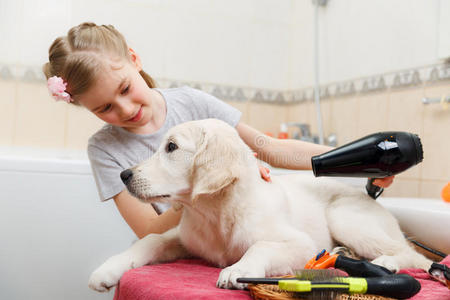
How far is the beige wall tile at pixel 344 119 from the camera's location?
2.36 meters

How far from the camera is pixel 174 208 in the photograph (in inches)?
43.4

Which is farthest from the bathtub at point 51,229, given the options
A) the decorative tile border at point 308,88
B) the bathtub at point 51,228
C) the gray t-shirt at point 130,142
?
the decorative tile border at point 308,88

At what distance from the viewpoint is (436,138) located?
5.97 ft

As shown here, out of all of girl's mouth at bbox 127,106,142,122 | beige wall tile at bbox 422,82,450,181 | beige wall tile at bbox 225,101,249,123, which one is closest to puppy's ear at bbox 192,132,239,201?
girl's mouth at bbox 127,106,142,122

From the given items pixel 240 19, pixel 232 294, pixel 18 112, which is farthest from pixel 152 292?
pixel 240 19

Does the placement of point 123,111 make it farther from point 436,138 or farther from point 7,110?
point 7,110

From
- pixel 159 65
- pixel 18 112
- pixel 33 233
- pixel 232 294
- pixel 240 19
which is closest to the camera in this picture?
pixel 232 294

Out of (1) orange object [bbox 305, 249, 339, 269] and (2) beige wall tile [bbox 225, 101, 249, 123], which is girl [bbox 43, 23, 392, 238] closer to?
(1) orange object [bbox 305, 249, 339, 269]

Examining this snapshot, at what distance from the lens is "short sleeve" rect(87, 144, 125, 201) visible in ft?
4.17

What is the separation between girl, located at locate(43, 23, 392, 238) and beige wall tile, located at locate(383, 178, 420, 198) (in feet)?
2.78

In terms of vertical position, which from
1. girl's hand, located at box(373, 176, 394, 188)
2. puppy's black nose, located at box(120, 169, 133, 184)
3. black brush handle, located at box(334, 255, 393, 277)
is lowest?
black brush handle, located at box(334, 255, 393, 277)

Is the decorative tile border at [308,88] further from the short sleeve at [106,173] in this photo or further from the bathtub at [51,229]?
the short sleeve at [106,173]

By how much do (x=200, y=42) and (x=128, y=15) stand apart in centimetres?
46

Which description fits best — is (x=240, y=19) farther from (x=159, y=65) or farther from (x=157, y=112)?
(x=157, y=112)
